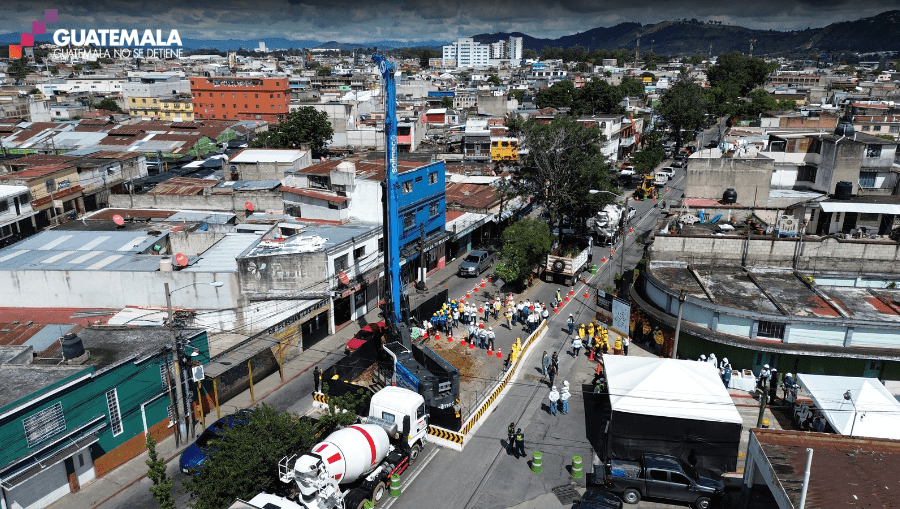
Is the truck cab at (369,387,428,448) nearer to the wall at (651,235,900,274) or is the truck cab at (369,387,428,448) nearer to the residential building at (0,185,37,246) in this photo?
the wall at (651,235,900,274)

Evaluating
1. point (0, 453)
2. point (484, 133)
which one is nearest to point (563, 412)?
point (0, 453)

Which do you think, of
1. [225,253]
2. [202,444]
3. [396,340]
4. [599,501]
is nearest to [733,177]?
[396,340]

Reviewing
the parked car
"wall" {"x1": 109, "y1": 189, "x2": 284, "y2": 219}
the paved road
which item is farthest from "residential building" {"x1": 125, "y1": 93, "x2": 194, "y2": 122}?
the paved road

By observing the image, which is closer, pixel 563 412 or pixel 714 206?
pixel 563 412

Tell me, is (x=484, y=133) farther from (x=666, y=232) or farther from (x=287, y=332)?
(x=287, y=332)

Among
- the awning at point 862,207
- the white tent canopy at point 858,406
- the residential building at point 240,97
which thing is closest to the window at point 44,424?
the white tent canopy at point 858,406

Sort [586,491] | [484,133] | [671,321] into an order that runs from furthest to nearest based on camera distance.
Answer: [484,133]
[671,321]
[586,491]

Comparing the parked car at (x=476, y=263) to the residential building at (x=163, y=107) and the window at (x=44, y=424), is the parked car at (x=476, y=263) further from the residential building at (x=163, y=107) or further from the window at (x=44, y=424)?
the residential building at (x=163, y=107)
